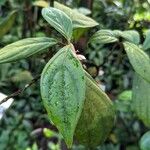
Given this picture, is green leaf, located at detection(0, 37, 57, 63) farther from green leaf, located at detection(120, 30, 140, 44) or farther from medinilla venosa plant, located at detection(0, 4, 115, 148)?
green leaf, located at detection(120, 30, 140, 44)

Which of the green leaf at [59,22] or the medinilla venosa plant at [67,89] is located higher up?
the green leaf at [59,22]

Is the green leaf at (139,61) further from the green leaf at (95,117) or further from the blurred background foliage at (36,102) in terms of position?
the blurred background foliage at (36,102)

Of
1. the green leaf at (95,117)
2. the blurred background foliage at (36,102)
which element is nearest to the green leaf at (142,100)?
the green leaf at (95,117)

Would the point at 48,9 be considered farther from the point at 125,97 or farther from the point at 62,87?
the point at 125,97

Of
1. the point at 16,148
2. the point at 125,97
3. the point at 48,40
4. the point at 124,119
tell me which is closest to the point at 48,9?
the point at 48,40

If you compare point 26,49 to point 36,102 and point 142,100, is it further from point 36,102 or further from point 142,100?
point 36,102

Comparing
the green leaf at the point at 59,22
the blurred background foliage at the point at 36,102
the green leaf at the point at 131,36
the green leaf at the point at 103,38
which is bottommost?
the blurred background foliage at the point at 36,102
